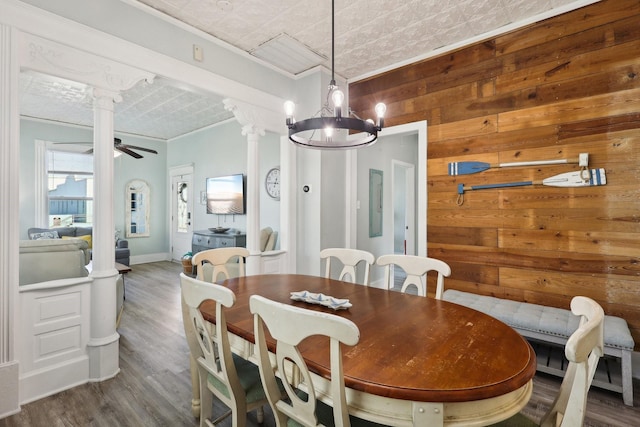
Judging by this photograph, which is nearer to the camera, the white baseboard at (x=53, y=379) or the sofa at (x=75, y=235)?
the white baseboard at (x=53, y=379)

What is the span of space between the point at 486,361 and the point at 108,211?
8.72 ft

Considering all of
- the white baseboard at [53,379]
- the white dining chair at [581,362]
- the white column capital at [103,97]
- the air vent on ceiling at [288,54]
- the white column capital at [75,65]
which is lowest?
the white baseboard at [53,379]

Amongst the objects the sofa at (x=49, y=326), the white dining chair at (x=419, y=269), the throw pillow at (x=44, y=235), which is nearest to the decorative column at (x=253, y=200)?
the sofa at (x=49, y=326)

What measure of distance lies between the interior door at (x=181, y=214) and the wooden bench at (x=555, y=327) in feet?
19.7

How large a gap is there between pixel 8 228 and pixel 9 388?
102 cm

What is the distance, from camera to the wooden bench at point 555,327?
209 centimetres

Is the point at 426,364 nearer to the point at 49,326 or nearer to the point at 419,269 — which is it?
the point at 419,269

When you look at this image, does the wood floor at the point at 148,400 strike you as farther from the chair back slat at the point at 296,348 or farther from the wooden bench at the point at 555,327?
the chair back slat at the point at 296,348

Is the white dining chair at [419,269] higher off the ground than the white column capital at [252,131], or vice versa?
the white column capital at [252,131]

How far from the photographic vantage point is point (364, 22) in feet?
9.48

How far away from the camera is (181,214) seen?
24.3ft

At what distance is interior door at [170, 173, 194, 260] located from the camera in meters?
7.14

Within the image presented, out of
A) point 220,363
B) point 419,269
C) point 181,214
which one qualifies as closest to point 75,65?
point 220,363

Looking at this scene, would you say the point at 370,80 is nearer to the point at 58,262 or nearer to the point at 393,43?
the point at 393,43
